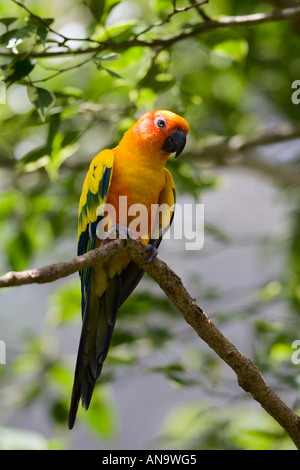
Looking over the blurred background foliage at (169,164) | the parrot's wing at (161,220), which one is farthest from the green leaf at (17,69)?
the parrot's wing at (161,220)

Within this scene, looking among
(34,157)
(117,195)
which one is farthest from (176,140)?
(34,157)

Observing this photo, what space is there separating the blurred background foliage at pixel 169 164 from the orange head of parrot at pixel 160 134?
97mm

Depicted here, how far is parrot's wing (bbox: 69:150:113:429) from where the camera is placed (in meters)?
2.18

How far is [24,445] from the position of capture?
2.68m

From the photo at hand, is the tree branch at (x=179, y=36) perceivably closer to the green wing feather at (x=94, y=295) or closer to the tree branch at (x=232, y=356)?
the green wing feather at (x=94, y=295)

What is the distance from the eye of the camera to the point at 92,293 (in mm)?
2369

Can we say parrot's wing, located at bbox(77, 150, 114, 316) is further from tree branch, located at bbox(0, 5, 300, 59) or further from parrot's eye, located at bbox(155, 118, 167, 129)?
tree branch, located at bbox(0, 5, 300, 59)

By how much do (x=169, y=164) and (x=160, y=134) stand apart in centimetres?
35

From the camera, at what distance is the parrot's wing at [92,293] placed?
85.9 inches

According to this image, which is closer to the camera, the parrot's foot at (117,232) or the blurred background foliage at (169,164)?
the parrot's foot at (117,232)

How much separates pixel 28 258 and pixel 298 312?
1361 mm

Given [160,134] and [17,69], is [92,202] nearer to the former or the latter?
[160,134]

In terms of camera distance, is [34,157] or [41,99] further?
[34,157]
